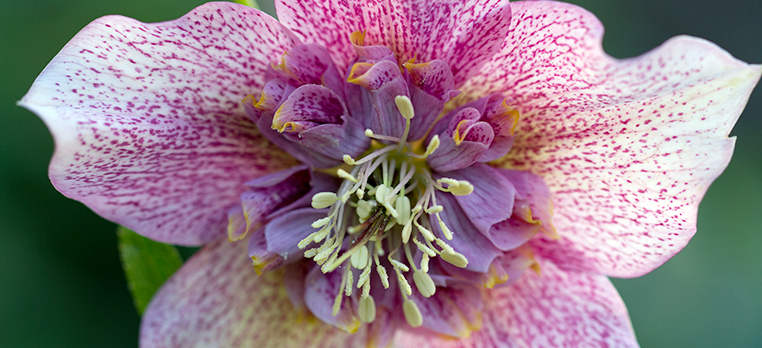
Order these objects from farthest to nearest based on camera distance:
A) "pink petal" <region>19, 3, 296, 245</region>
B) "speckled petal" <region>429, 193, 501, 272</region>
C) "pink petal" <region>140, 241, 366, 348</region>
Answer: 1. "pink petal" <region>140, 241, 366, 348</region>
2. "speckled petal" <region>429, 193, 501, 272</region>
3. "pink petal" <region>19, 3, 296, 245</region>

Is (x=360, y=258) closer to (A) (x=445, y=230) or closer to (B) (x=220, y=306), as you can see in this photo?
(A) (x=445, y=230)

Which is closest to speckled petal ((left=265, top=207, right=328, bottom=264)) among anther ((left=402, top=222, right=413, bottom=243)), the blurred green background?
anther ((left=402, top=222, right=413, bottom=243))

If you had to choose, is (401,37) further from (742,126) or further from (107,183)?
(742,126)

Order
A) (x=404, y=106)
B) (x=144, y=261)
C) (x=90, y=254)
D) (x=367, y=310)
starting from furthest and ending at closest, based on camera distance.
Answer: (x=90, y=254), (x=144, y=261), (x=367, y=310), (x=404, y=106)

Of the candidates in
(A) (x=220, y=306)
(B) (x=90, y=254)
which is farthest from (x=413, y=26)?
(B) (x=90, y=254)

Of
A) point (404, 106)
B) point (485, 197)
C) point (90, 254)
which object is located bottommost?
point (90, 254)

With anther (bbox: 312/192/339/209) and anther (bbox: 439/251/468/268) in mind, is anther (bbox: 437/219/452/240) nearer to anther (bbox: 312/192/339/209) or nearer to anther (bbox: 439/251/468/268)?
anther (bbox: 439/251/468/268)
